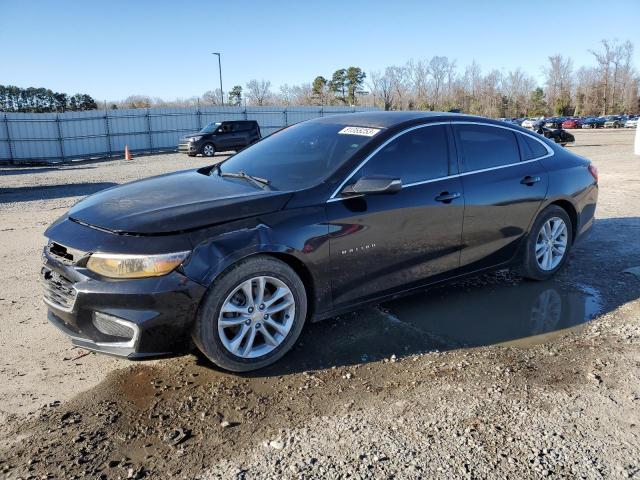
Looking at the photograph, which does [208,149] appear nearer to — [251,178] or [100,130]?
[100,130]

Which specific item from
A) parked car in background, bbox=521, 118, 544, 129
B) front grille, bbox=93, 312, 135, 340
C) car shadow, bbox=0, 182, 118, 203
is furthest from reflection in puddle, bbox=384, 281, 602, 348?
parked car in background, bbox=521, 118, 544, 129

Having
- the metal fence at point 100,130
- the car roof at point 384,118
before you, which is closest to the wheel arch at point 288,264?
the car roof at point 384,118

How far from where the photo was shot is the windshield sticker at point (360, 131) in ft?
13.9

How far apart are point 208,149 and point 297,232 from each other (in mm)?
22176

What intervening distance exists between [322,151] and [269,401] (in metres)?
2.05

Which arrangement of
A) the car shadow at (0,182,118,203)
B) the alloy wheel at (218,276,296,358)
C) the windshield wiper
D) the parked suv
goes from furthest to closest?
the parked suv, the car shadow at (0,182,118,203), the windshield wiper, the alloy wheel at (218,276,296,358)

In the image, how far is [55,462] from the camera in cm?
266

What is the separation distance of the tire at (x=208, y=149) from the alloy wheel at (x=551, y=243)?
21.1m

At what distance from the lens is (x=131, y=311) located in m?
3.12

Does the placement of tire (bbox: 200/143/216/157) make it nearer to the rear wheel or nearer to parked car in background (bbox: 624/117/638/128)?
the rear wheel

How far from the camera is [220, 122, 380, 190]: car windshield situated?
402cm

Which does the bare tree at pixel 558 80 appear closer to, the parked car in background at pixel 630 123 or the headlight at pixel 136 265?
the parked car in background at pixel 630 123

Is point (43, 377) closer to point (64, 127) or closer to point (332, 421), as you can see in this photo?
point (332, 421)

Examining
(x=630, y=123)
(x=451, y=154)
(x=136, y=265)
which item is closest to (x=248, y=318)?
(x=136, y=265)
